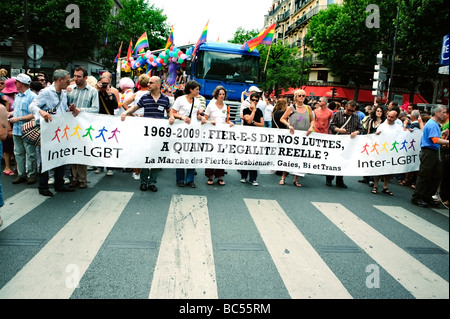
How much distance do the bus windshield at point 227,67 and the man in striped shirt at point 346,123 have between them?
7067mm

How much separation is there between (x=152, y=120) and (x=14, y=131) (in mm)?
2633

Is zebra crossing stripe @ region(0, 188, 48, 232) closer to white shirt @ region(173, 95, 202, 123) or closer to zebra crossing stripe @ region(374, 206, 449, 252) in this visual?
white shirt @ region(173, 95, 202, 123)

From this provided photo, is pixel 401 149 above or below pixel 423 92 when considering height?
below

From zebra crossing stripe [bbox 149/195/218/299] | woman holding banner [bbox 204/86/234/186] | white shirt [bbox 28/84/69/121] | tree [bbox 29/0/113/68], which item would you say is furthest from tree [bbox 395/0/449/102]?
tree [bbox 29/0/113/68]

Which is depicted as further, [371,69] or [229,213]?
[371,69]

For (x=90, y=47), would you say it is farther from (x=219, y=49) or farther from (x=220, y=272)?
(x=220, y=272)

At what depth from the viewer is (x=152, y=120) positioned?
7.06 meters

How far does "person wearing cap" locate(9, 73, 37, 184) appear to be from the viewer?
7.02m

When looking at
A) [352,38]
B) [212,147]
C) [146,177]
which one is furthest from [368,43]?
[146,177]

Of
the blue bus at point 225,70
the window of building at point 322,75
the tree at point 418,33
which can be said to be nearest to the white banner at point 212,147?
the blue bus at point 225,70

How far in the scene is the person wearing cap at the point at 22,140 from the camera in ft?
23.0

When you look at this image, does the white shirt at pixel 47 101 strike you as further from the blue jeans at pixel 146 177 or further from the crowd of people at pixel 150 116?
the blue jeans at pixel 146 177

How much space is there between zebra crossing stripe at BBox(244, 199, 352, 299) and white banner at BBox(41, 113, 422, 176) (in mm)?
1861
